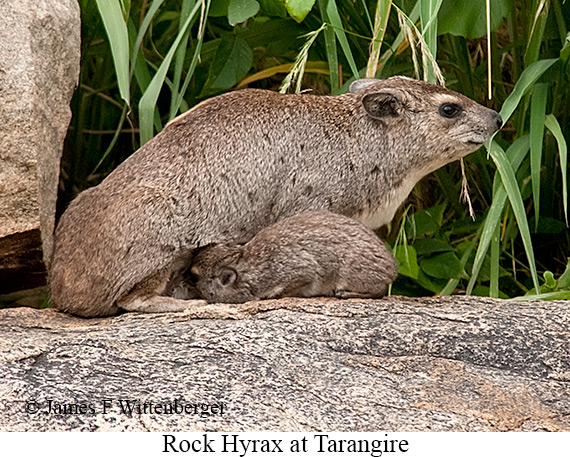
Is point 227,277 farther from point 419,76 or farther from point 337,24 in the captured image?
point 419,76

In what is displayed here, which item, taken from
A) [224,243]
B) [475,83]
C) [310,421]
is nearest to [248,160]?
[224,243]

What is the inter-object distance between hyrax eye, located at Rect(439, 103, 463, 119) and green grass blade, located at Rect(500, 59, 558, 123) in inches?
8.2

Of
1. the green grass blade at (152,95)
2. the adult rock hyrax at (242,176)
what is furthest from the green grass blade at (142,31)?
the adult rock hyrax at (242,176)

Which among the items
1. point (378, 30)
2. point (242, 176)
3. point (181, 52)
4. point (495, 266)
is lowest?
point (495, 266)

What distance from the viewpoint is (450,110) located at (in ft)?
15.9

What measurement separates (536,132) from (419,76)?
933mm

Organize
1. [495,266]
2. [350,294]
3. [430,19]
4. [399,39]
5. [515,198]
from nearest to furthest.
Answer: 1. [350,294]
2. [430,19]
3. [515,198]
4. [399,39]
5. [495,266]

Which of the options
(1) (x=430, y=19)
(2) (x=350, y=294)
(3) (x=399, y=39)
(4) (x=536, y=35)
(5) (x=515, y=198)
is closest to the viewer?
(2) (x=350, y=294)

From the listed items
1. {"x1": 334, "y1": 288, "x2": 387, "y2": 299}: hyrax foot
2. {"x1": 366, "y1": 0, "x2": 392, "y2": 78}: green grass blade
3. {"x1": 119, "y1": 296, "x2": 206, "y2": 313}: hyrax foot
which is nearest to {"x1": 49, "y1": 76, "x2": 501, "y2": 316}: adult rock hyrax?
{"x1": 119, "y1": 296, "x2": 206, "y2": 313}: hyrax foot

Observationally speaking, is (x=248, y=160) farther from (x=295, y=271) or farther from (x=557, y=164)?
(x=557, y=164)

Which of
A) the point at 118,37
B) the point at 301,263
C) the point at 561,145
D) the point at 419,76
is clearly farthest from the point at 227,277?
the point at 419,76

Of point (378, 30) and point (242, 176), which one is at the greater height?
point (378, 30)

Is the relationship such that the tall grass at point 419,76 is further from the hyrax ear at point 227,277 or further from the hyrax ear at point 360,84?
the hyrax ear at point 227,277

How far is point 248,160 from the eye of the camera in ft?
14.9
